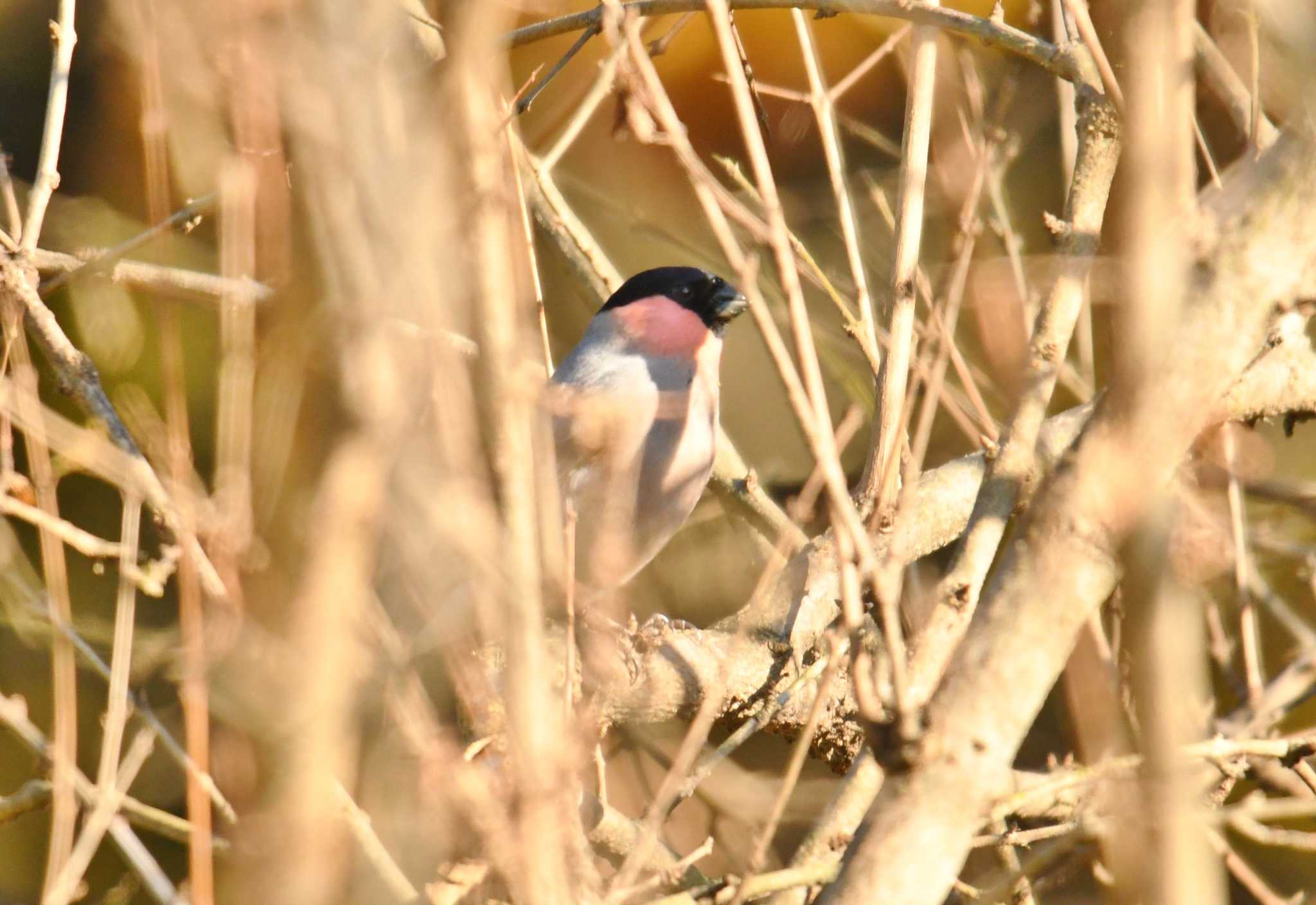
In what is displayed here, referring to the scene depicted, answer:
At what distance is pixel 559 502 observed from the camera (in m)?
1.58

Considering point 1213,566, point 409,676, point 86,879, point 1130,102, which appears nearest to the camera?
point 1130,102

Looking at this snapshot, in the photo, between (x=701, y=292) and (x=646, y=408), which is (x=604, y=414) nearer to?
(x=646, y=408)

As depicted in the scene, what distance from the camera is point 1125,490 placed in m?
1.12

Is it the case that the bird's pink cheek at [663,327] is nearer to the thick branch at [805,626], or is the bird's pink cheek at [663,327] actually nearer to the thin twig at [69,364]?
the thick branch at [805,626]

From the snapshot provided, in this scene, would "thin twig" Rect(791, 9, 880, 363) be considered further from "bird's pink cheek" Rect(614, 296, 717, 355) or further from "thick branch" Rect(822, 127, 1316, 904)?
"bird's pink cheek" Rect(614, 296, 717, 355)

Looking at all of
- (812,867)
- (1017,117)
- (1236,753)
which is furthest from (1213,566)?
(1017,117)

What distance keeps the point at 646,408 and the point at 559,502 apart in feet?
6.05

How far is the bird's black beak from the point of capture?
3.99m

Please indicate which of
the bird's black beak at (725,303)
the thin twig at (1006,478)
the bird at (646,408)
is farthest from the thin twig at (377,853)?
the bird's black beak at (725,303)

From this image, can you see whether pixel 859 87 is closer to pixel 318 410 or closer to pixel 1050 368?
pixel 1050 368

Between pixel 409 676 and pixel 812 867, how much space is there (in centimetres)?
65

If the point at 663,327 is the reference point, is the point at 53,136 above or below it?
above

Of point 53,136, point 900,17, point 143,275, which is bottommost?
point 143,275

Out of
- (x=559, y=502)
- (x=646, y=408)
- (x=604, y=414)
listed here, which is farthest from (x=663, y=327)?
(x=559, y=502)
